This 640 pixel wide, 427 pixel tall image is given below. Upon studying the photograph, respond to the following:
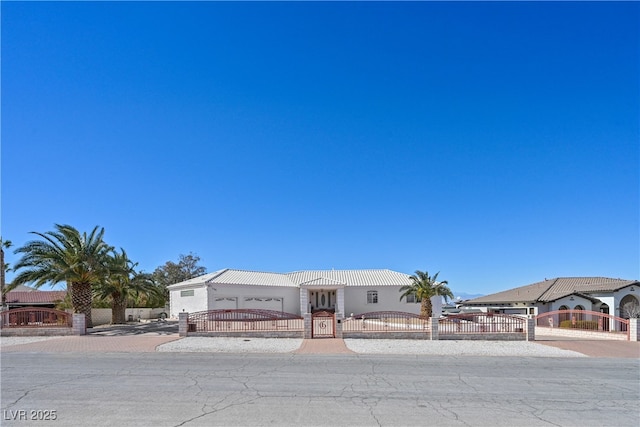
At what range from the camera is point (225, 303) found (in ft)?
127

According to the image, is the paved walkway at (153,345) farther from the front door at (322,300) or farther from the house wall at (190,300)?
the front door at (322,300)

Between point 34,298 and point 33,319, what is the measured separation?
29.3m

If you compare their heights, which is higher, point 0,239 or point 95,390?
point 0,239

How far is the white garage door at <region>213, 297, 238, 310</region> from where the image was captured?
38.0 m

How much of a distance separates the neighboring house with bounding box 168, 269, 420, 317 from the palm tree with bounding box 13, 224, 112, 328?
10987mm

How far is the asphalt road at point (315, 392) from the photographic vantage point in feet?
27.6

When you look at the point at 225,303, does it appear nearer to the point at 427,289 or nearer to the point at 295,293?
the point at 295,293

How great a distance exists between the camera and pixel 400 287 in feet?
140

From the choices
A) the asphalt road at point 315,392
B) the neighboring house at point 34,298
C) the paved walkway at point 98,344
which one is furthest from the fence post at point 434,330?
the neighboring house at point 34,298

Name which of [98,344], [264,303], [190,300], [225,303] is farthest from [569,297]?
[98,344]

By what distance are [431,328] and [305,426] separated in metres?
16.6

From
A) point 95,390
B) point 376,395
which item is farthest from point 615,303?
point 95,390

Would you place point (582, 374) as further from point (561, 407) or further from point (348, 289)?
point (348, 289)

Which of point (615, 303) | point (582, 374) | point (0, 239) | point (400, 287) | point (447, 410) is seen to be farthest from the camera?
point (0, 239)
